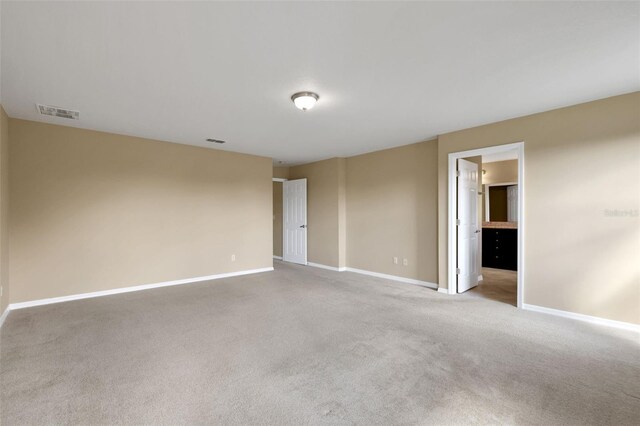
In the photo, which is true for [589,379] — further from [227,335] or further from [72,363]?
[72,363]

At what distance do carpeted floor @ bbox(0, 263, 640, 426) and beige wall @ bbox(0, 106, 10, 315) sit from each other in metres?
0.35

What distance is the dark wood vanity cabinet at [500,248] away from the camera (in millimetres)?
6504

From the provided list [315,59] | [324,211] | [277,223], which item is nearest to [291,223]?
[277,223]

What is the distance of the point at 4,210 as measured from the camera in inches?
142

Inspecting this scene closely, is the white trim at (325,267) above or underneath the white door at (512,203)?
underneath

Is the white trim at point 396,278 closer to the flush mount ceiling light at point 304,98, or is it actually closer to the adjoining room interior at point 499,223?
the adjoining room interior at point 499,223

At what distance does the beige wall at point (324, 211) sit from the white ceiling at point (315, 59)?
267 cm

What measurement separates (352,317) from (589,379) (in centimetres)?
213

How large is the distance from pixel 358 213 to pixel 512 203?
4169 mm

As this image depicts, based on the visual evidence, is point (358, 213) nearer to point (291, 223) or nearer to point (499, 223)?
point (291, 223)

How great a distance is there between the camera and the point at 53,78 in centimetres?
275

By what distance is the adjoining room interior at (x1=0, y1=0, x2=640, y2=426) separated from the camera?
6.40 ft

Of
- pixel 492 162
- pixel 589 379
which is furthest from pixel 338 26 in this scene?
pixel 492 162

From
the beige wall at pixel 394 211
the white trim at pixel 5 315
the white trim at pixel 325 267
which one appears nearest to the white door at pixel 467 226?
the beige wall at pixel 394 211
